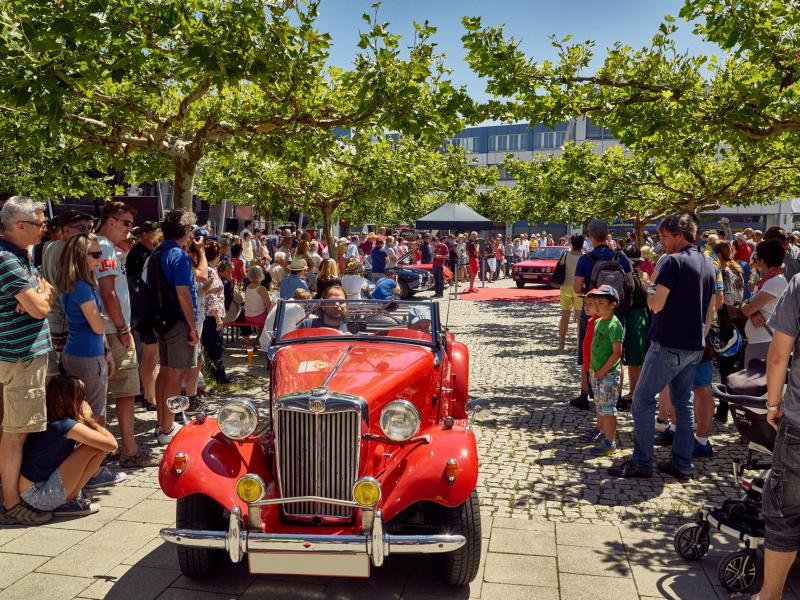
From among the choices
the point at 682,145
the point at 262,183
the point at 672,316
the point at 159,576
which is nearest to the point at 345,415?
the point at 159,576

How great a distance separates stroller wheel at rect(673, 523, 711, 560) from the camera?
4051 mm

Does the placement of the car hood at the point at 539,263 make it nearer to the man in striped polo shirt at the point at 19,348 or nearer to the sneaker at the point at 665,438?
the sneaker at the point at 665,438

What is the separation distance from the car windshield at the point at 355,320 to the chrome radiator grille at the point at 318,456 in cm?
106

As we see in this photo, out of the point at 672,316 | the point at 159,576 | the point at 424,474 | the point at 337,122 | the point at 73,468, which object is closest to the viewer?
the point at 424,474

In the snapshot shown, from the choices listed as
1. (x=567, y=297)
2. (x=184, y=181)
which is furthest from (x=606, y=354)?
(x=184, y=181)

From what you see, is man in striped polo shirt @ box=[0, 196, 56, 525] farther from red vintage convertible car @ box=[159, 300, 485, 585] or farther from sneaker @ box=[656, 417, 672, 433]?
sneaker @ box=[656, 417, 672, 433]

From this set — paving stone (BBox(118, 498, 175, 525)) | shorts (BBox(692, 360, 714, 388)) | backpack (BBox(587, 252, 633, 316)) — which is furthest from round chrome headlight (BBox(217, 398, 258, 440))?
backpack (BBox(587, 252, 633, 316))

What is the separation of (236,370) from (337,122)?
378cm

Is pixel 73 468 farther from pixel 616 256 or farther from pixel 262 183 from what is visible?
pixel 262 183

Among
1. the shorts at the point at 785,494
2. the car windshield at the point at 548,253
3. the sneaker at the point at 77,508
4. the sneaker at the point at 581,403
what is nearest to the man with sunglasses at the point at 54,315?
the sneaker at the point at 77,508

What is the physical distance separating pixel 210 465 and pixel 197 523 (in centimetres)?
32

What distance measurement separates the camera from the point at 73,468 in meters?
4.62

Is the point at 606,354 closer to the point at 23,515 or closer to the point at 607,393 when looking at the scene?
the point at 607,393

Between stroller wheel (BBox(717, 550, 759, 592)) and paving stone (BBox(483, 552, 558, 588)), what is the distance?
920 mm
